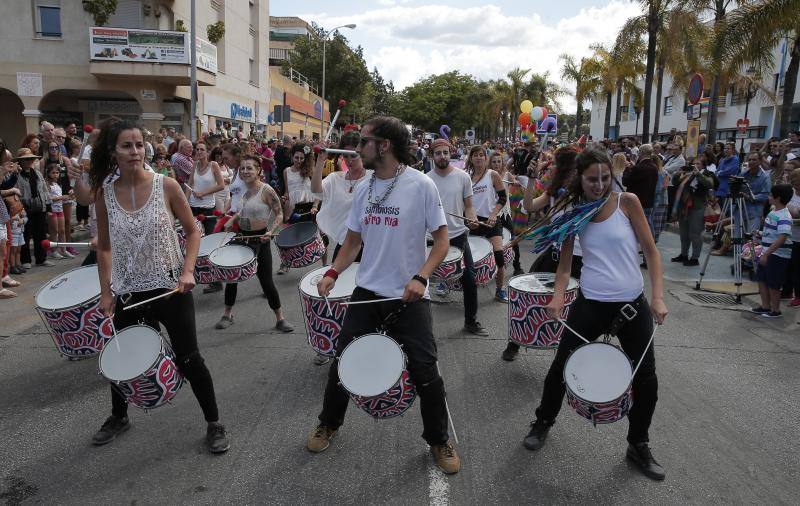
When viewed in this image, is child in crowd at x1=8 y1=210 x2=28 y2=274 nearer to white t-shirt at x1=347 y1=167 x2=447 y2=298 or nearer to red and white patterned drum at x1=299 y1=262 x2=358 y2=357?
red and white patterned drum at x1=299 y1=262 x2=358 y2=357

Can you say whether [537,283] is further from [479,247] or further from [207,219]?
[207,219]

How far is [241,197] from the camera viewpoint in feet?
22.4

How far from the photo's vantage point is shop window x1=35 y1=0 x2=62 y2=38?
2220cm

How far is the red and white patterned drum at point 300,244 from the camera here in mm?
6781

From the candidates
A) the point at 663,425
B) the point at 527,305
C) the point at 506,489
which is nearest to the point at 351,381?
the point at 506,489

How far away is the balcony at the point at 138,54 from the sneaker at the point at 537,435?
74.2ft

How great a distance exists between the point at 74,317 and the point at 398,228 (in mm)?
2454

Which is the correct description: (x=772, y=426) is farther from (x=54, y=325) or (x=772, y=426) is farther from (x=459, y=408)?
(x=54, y=325)

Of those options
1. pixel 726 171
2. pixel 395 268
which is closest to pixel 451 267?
pixel 395 268

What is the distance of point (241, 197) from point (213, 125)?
2284 cm

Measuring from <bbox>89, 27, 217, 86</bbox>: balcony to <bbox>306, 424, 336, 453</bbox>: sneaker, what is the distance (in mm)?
22180

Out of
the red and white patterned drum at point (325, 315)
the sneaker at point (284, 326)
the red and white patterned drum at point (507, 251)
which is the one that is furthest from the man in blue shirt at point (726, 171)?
the red and white patterned drum at point (325, 315)

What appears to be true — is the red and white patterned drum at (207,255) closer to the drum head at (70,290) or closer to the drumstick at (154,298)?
the drum head at (70,290)

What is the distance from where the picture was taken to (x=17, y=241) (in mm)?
8680
